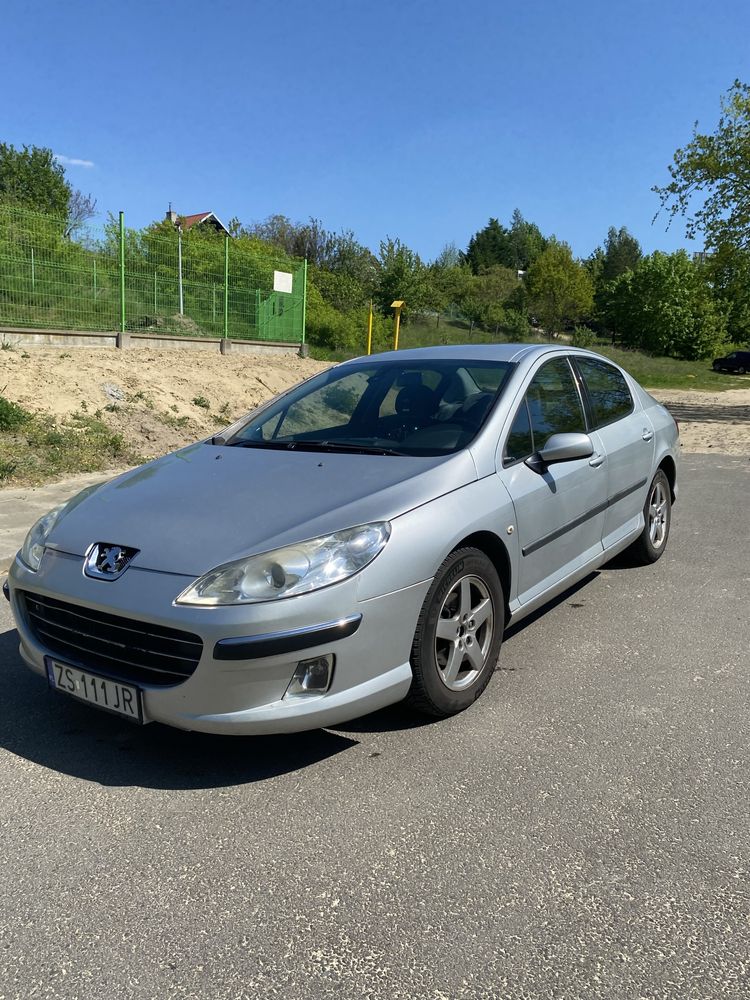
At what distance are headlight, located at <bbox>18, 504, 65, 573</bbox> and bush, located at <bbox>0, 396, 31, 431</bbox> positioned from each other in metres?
6.89

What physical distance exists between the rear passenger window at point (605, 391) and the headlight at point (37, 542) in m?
3.01

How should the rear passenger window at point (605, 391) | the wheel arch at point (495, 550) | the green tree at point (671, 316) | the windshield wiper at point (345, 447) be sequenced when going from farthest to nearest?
1. the green tree at point (671, 316)
2. the rear passenger window at point (605, 391)
3. the windshield wiper at point (345, 447)
4. the wheel arch at point (495, 550)

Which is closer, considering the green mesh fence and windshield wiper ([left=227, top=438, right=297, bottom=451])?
windshield wiper ([left=227, top=438, right=297, bottom=451])

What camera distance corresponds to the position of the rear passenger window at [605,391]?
15.9 feet

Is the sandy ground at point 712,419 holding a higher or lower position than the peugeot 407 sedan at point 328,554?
lower

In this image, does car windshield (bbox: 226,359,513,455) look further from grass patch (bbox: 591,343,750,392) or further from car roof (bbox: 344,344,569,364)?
grass patch (bbox: 591,343,750,392)

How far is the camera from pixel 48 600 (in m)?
3.12

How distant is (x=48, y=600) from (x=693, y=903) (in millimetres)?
2439

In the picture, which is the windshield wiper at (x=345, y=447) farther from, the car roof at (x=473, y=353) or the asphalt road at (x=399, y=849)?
the asphalt road at (x=399, y=849)

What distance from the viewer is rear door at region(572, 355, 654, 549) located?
15.5 feet

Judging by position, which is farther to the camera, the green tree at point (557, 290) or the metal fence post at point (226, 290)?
the green tree at point (557, 290)

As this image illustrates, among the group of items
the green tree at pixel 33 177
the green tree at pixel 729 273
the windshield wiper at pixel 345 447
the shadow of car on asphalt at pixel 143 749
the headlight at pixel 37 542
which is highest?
the green tree at pixel 33 177

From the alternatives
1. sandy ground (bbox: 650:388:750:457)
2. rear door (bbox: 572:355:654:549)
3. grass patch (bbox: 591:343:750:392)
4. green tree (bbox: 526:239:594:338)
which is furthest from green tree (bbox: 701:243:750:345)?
green tree (bbox: 526:239:594:338)

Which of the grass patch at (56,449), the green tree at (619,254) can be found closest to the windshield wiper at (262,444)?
the grass patch at (56,449)
